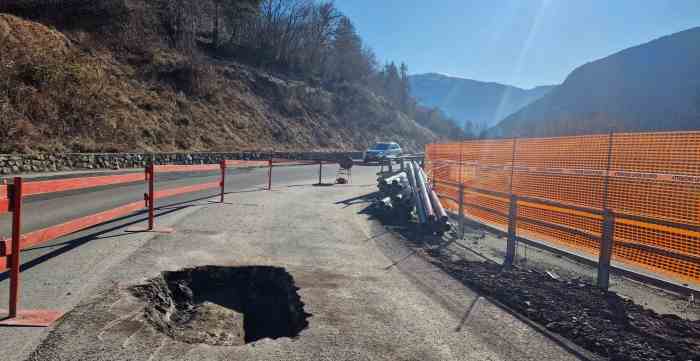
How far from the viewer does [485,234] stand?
10422 millimetres

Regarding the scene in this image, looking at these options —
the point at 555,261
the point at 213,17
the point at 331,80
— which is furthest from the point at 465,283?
the point at 331,80

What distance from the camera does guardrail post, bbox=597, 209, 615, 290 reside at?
593 cm

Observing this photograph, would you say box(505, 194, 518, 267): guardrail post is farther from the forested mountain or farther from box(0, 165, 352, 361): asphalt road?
the forested mountain

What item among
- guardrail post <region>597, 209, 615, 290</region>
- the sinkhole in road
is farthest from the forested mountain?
guardrail post <region>597, 209, 615, 290</region>

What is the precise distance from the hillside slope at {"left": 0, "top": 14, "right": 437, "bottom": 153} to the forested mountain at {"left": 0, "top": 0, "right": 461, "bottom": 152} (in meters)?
0.08

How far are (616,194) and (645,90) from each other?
18312 centimetres

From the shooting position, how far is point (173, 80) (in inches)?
1353

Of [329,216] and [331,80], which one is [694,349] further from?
[331,80]

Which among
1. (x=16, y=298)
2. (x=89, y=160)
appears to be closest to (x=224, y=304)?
(x=16, y=298)

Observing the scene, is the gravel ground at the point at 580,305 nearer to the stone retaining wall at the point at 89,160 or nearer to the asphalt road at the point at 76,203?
the asphalt road at the point at 76,203

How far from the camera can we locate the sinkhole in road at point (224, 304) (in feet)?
14.5

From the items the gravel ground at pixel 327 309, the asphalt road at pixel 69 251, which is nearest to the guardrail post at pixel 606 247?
the gravel ground at pixel 327 309

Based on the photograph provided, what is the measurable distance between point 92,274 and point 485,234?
804 centimetres

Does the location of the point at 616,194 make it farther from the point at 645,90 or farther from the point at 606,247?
the point at 645,90
